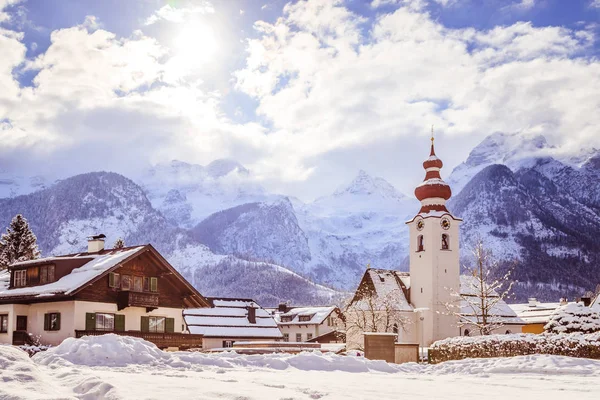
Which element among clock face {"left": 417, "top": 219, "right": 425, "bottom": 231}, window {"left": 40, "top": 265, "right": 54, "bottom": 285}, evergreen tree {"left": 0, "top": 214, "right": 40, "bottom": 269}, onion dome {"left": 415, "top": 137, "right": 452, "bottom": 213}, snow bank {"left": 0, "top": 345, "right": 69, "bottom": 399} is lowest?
snow bank {"left": 0, "top": 345, "right": 69, "bottom": 399}

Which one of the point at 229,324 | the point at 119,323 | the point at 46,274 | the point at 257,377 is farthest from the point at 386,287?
the point at 257,377

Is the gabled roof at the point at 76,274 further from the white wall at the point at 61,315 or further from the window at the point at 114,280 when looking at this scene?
the white wall at the point at 61,315

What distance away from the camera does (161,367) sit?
763 inches

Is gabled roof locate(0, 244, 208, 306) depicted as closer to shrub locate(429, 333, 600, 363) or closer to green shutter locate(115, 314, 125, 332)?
green shutter locate(115, 314, 125, 332)

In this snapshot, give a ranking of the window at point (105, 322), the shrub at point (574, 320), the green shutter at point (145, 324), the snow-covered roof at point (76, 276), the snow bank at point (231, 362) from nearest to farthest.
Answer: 1. the snow bank at point (231, 362)
2. the snow-covered roof at point (76, 276)
3. the shrub at point (574, 320)
4. the window at point (105, 322)
5. the green shutter at point (145, 324)

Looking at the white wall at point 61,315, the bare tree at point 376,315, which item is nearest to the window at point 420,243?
the bare tree at point 376,315

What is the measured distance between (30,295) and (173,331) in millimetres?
9958

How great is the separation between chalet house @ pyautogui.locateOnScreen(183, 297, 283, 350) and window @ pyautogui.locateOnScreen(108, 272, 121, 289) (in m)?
27.4

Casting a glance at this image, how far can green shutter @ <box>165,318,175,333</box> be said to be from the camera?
4403 cm

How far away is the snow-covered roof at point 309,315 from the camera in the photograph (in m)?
107

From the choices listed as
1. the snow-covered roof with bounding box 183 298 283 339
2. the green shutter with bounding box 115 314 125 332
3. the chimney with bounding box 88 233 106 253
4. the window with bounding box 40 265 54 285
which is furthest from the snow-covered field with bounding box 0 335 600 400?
the snow-covered roof with bounding box 183 298 283 339

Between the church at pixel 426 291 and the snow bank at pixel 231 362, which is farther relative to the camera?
the church at pixel 426 291

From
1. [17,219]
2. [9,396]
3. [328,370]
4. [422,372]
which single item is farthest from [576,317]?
[17,219]

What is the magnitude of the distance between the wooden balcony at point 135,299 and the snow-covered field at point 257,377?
17.2 meters
